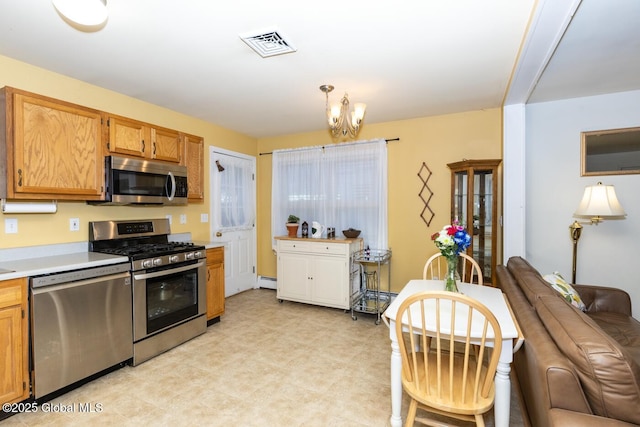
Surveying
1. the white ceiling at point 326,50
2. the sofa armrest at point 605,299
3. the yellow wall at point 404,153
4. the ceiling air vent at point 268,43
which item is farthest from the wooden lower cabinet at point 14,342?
the sofa armrest at point 605,299

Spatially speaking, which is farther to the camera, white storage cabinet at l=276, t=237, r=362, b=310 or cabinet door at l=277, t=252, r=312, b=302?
cabinet door at l=277, t=252, r=312, b=302

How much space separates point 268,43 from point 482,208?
2.80 meters

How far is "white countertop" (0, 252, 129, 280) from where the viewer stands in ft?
6.66

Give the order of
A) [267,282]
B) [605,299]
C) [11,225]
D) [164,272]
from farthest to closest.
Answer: [267,282], [164,272], [605,299], [11,225]

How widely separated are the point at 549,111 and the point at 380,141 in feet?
6.24

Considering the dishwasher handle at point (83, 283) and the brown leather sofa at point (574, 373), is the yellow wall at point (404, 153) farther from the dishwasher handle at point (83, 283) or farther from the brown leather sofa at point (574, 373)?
the brown leather sofa at point (574, 373)

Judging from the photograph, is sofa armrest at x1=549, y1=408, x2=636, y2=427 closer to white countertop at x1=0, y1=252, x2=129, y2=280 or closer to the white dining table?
the white dining table

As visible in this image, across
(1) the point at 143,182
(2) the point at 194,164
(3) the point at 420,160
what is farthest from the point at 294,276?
(3) the point at 420,160

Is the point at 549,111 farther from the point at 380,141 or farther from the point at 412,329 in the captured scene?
the point at 412,329

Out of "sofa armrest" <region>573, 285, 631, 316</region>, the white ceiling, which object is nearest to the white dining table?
"sofa armrest" <region>573, 285, 631, 316</region>

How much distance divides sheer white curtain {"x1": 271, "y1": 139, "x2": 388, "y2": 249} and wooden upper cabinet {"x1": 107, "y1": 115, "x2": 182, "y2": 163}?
1782 millimetres

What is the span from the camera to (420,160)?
4.03 meters

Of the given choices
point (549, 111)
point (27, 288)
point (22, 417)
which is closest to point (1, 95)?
point (27, 288)

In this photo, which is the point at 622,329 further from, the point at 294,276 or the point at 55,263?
the point at 55,263
